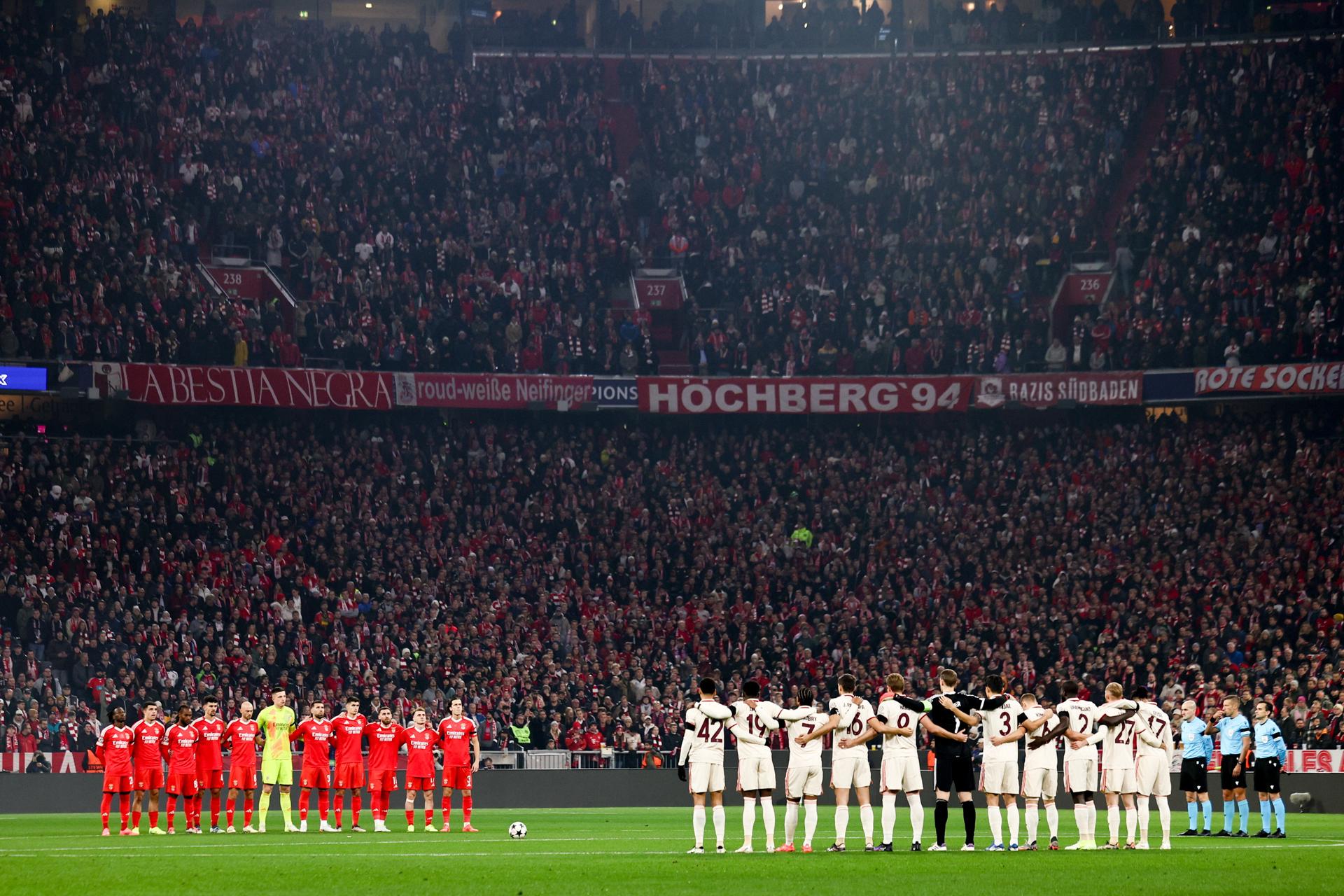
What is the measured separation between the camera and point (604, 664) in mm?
46188

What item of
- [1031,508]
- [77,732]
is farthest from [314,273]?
[1031,508]

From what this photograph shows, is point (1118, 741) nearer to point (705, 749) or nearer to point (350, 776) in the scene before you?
point (705, 749)

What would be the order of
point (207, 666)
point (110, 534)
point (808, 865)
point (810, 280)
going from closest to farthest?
point (808, 865)
point (207, 666)
point (110, 534)
point (810, 280)

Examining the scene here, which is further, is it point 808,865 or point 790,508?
point 790,508

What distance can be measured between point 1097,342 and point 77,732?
29.8m

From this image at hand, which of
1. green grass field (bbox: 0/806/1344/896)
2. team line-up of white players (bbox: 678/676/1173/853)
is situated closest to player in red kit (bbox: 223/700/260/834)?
green grass field (bbox: 0/806/1344/896)

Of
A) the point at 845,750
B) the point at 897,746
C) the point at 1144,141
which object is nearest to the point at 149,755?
the point at 845,750

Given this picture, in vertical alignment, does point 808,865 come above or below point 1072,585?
below

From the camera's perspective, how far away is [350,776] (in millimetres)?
29688

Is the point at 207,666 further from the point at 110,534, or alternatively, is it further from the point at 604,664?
the point at 604,664

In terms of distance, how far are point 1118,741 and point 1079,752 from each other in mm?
590

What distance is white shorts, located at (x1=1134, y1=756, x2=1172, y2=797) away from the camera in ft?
81.5

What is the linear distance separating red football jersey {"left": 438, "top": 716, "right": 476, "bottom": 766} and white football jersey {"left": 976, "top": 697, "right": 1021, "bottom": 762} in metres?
9.51

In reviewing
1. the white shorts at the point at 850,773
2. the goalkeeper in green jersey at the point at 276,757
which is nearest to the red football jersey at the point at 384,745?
the goalkeeper in green jersey at the point at 276,757
